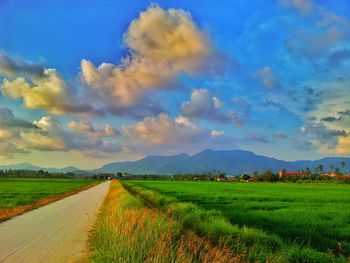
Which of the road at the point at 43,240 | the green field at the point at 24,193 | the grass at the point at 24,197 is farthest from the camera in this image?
the green field at the point at 24,193

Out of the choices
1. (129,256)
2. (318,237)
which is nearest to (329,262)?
(318,237)

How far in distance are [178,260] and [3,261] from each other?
5332 mm

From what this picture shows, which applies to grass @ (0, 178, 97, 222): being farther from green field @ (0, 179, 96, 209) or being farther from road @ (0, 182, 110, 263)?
road @ (0, 182, 110, 263)

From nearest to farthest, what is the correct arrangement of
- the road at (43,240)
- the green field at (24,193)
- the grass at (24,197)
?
1. the road at (43,240)
2. the grass at (24,197)
3. the green field at (24,193)

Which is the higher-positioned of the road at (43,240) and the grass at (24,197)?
the grass at (24,197)

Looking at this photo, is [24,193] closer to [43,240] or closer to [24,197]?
[24,197]

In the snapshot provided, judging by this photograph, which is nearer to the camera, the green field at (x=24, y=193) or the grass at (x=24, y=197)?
the grass at (x=24, y=197)

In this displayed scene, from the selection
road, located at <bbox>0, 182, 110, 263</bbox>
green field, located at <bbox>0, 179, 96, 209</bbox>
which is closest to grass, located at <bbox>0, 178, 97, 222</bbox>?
green field, located at <bbox>0, 179, 96, 209</bbox>

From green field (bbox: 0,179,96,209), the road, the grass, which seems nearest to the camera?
the road

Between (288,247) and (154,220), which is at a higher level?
(154,220)

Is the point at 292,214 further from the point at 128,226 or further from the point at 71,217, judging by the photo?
the point at 128,226

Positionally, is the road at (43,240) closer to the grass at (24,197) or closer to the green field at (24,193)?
the grass at (24,197)

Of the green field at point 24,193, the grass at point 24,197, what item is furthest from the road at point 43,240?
the green field at point 24,193

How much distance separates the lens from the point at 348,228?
17.0 meters
